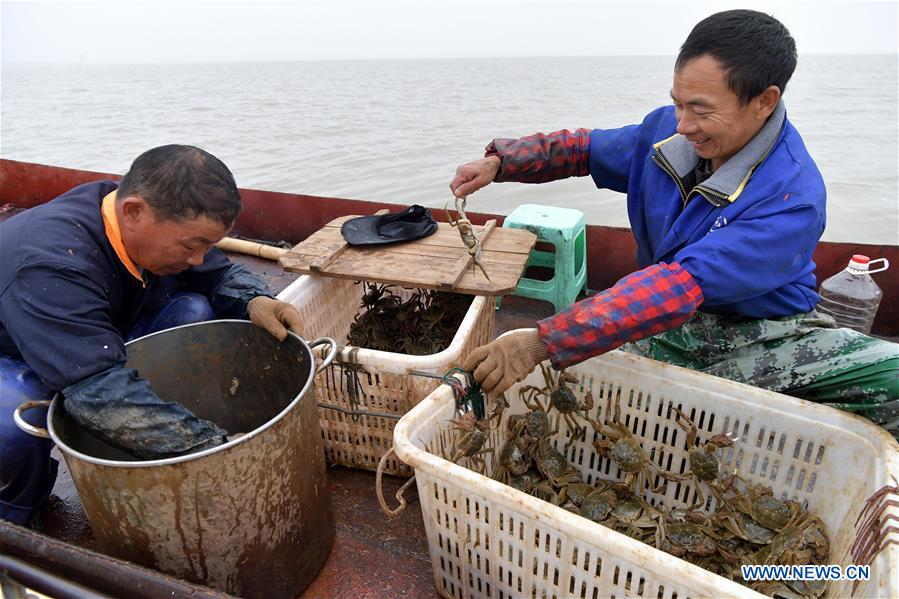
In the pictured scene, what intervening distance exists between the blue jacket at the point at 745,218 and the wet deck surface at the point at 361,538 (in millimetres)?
1325

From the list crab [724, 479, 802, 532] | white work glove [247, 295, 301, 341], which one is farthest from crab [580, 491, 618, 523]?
white work glove [247, 295, 301, 341]

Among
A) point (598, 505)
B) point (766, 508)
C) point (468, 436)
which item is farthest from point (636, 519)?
point (468, 436)

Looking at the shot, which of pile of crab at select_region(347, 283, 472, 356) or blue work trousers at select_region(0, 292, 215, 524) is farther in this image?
pile of crab at select_region(347, 283, 472, 356)

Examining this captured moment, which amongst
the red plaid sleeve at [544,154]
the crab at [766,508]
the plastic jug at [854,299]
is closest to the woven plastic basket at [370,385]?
the red plaid sleeve at [544,154]

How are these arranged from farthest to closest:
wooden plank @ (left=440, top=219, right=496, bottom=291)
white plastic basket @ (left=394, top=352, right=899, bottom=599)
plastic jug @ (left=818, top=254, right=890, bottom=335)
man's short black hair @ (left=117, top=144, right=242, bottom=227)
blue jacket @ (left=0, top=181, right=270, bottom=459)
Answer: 1. plastic jug @ (left=818, top=254, right=890, bottom=335)
2. wooden plank @ (left=440, top=219, right=496, bottom=291)
3. man's short black hair @ (left=117, top=144, right=242, bottom=227)
4. blue jacket @ (left=0, top=181, right=270, bottom=459)
5. white plastic basket @ (left=394, top=352, right=899, bottom=599)

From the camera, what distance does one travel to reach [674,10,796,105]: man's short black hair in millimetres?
1655

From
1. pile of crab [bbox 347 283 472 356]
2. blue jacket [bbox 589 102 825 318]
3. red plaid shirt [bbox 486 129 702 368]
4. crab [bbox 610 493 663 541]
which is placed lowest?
crab [bbox 610 493 663 541]

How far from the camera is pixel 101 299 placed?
64.8 inches

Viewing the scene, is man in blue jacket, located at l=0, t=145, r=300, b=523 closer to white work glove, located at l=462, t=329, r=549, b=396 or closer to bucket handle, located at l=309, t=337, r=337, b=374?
bucket handle, located at l=309, t=337, r=337, b=374

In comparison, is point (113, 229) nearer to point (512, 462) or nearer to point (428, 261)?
point (428, 261)

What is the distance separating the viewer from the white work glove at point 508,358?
1693mm

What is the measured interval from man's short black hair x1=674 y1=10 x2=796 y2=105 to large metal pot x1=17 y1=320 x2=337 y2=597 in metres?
1.53

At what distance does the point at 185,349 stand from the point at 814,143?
1828 centimetres

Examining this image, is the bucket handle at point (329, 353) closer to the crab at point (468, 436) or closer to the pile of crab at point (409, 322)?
the crab at point (468, 436)
